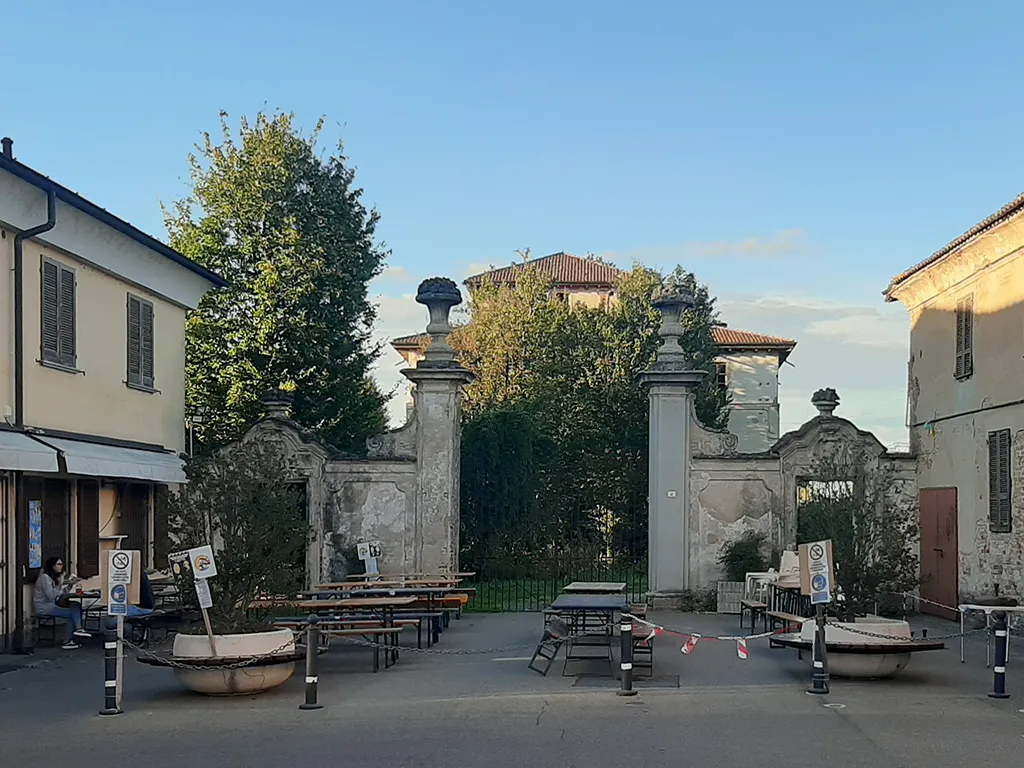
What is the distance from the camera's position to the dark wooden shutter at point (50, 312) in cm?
1623

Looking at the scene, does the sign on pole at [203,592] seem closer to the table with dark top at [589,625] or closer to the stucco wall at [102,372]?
the table with dark top at [589,625]

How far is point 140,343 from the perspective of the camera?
19641 millimetres

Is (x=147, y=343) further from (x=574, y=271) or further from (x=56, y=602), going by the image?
(x=574, y=271)

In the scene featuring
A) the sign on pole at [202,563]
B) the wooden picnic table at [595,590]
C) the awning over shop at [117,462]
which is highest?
the awning over shop at [117,462]

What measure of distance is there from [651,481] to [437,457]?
3.61 metres

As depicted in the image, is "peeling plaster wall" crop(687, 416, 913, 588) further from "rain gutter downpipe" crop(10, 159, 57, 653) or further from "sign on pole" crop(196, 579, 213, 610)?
"rain gutter downpipe" crop(10, 159, 57, 653)

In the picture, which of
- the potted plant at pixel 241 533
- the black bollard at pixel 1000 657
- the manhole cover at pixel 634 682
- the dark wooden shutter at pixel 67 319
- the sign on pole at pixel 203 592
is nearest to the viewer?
the black bollard at pixel 1000 657

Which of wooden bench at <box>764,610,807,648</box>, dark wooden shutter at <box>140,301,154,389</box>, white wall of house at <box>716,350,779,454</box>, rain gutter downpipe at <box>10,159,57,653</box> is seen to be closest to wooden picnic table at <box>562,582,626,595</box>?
wooden bench at <box>764,610,807,648</box>

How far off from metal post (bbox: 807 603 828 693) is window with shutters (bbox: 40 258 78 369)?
10.4m

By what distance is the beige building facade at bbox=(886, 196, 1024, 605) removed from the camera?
17.3 metres

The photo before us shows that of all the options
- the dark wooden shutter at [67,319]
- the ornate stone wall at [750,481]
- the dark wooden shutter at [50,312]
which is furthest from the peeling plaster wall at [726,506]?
the dark wooden shutter at [50,312]

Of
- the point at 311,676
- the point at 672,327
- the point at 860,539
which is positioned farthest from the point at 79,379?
the point at 860,539

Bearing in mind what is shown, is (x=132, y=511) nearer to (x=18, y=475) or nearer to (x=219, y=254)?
(x=18, y=475)

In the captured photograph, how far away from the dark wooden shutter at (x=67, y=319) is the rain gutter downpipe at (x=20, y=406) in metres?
1.07
